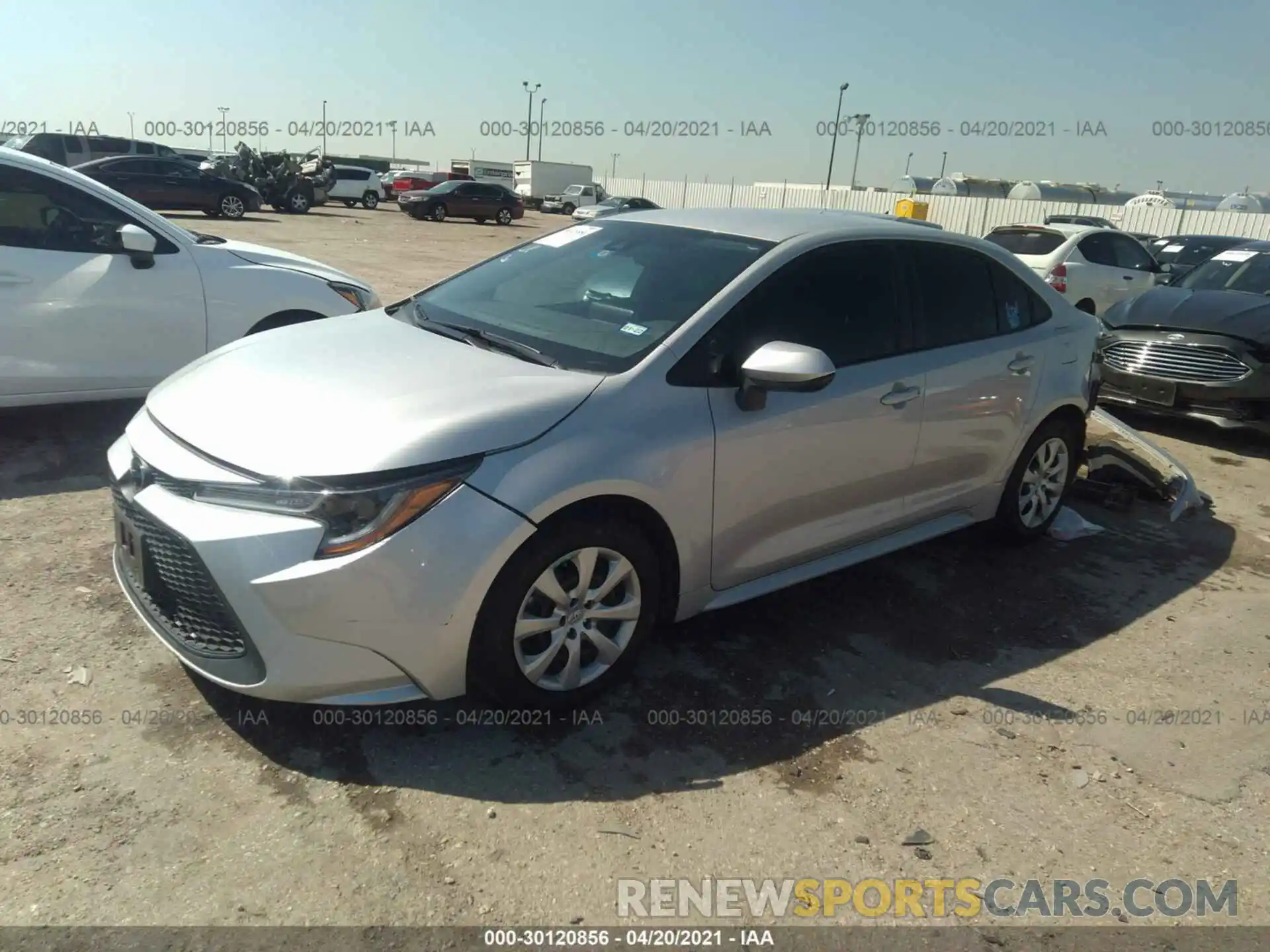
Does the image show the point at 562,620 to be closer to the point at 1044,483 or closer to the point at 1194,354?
the point at 1044,483

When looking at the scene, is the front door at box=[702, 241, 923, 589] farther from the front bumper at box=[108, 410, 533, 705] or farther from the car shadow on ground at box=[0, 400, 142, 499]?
the car shadow on ground at box=[0, 400, 142, 499]

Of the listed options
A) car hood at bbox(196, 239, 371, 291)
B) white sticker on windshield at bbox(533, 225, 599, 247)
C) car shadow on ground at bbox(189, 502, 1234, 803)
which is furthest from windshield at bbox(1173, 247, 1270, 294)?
car hood at bbox(196, 239, 371, 291)

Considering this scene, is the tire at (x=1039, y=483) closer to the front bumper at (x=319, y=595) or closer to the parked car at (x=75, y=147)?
the front bumper at (x=319, y=595)

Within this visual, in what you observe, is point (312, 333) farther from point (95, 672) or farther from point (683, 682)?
point (683, 682)

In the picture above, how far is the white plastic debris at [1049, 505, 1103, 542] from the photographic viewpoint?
16.8 ft

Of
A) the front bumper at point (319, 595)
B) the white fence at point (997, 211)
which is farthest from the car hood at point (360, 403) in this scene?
the white fence at point (997, 211)

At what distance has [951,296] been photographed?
416 cm

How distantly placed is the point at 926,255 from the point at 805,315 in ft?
2.99

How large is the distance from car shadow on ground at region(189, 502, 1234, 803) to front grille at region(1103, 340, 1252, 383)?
9.56 ft

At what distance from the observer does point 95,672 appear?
3117 millimetres

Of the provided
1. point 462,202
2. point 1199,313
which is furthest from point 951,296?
point 462,202

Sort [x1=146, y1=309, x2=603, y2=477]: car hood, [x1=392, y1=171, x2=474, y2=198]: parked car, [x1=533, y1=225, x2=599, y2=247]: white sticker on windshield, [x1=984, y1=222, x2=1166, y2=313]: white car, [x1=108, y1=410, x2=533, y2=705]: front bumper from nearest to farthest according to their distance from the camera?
[x1=108, y1=410, x2=533, y2=705]: front bumper < [x1=146, y1=309, x2=603, y2=477]: car hood < [x1=533, y1=225, x2=599, y2=247]: white sticker on windshield < [x1=984, y1=222, x2=1166, y2=313]: white car < [x1=392, y1=171, x2=474, y2=198]: parked car

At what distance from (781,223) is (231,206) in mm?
25293

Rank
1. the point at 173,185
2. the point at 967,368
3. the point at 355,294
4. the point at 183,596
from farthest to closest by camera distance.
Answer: the point at 173,185
the point at 355,294
the point at 967,368
the point at 183,596
